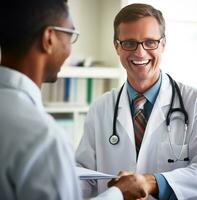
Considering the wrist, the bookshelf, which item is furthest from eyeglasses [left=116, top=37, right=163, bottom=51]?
the bookshelf

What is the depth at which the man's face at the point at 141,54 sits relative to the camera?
57.9 inches

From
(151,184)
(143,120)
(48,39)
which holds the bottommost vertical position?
(151,184)

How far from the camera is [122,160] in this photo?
1.48m

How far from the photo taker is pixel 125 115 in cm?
154

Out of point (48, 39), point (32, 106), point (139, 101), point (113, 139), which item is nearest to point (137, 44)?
point (139, 101)

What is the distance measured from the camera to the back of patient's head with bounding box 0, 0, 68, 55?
0.80 metres

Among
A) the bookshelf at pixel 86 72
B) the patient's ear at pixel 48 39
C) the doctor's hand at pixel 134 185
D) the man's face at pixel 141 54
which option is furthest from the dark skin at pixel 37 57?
the bookshelf at pixel 86 72

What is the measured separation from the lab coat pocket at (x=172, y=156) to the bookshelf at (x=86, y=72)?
3.47ft

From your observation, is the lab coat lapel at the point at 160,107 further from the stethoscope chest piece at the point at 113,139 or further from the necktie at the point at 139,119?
the stethoscope chest piece at the point at 113,139

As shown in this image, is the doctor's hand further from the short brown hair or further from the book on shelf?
the book on shelf

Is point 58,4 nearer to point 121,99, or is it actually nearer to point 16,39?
point 16,39

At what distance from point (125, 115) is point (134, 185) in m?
0.39

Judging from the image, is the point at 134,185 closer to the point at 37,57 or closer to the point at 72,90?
the point at 37,57

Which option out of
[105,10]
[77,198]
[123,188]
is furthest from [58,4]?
[105,10]
